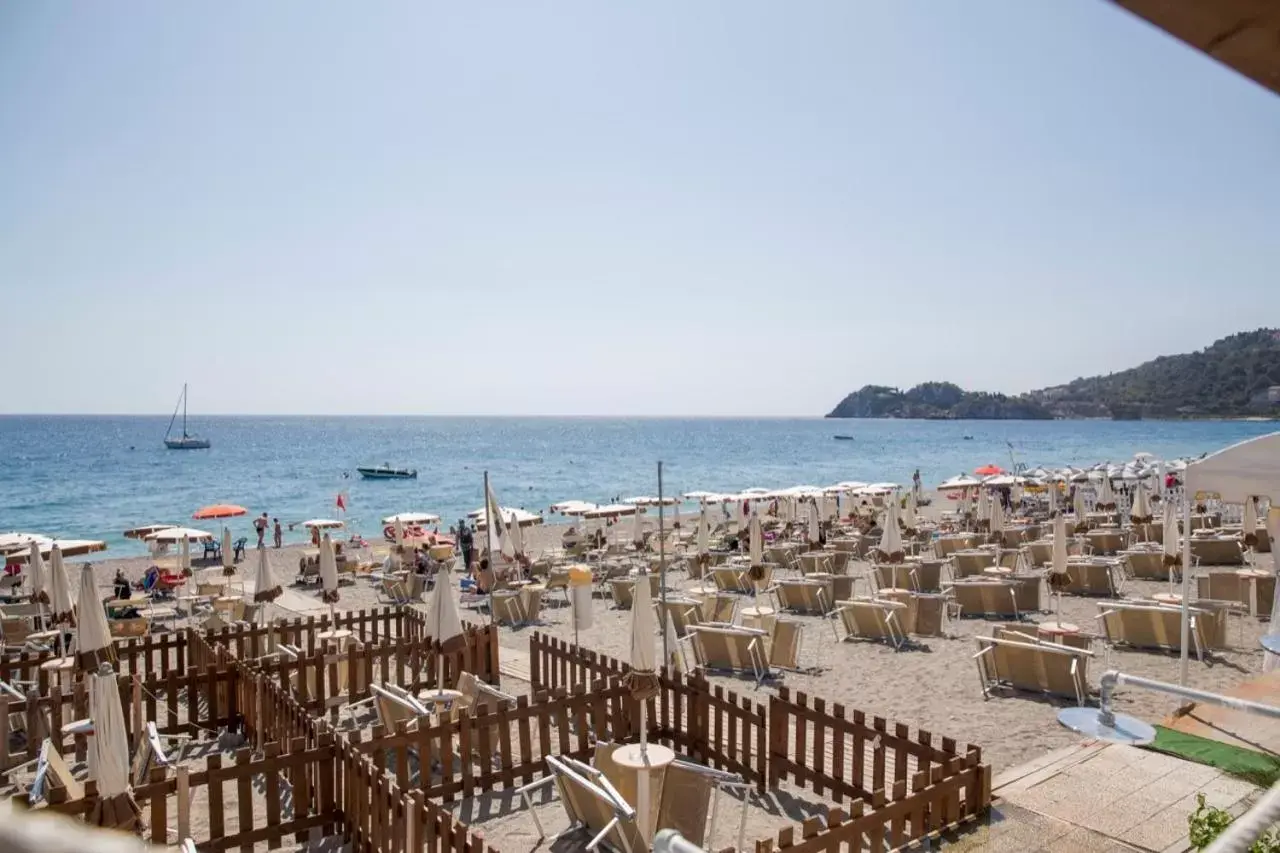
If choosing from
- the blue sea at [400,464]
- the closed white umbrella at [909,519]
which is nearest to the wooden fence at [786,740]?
the closed white umbrella at [909,519]

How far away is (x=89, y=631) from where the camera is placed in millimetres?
7992

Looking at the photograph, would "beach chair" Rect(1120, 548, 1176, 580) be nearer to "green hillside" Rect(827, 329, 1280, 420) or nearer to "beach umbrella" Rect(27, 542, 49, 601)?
"beach umbrella" Rect(27, 542, 49, 601)

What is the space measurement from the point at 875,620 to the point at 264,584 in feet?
31.0

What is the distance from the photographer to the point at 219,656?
907 centimetres

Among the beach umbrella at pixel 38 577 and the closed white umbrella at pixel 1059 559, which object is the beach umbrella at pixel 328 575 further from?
the closed white umbrella at pixel 1059 559

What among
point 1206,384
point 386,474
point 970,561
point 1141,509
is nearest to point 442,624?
point 970,561

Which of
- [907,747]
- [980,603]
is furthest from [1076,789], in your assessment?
[980,603]

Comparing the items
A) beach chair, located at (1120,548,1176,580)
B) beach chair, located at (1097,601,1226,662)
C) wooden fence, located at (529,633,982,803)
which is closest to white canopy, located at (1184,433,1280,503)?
wooden fence, located at (529,633,982,803)

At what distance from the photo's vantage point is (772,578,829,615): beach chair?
46.9 feet

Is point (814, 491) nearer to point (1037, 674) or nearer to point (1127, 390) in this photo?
point (1037, 674)

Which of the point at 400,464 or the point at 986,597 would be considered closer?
the point at 986,597

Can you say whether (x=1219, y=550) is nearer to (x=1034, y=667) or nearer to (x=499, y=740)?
(x=1034, y=667)

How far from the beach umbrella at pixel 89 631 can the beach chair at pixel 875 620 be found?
9.29 meters

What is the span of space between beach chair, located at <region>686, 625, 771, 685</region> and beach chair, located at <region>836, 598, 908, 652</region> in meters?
2.03
